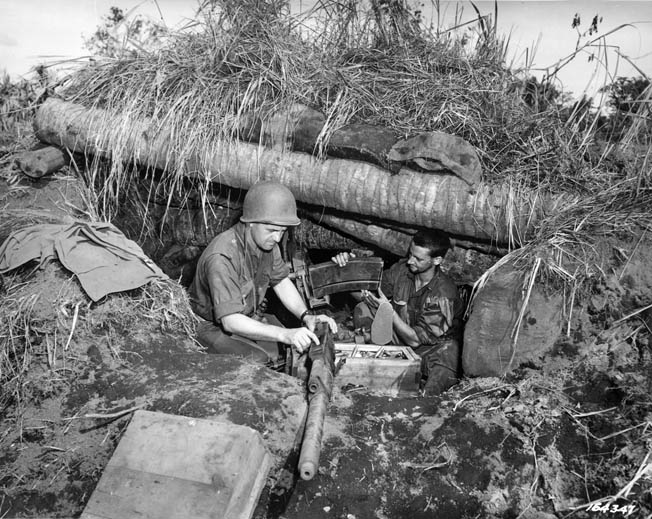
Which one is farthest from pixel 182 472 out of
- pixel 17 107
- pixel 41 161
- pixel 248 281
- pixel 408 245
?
pixel 17 107

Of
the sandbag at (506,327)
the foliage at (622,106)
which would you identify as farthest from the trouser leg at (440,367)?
the foliage at (622,106)

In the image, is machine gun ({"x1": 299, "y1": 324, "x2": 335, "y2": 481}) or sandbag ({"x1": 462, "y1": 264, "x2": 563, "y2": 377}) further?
sandbag ({"x1": 462, "y1": 264, "x2": 563, "y2": 377})

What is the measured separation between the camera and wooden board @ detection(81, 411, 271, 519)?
8.65 ft

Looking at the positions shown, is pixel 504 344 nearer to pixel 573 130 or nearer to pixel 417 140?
pixel 417 140

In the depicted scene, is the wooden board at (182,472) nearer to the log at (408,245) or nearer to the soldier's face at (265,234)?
the soldier's face at (265,234)

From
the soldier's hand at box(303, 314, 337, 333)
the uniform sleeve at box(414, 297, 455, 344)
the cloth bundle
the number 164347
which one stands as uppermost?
the cloth bundle

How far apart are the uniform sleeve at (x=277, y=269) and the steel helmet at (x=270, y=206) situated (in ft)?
1.74

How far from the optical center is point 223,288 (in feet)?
14.7

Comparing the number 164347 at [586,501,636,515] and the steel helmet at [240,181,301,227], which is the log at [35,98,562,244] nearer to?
the steel helmet at [240,181,301,227]

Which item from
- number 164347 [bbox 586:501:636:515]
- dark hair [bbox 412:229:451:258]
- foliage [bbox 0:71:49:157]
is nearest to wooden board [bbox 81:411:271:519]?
number 164347 [bbox 586:501:636:515]

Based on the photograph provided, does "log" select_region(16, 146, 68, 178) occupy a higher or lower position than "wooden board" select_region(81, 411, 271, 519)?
higher

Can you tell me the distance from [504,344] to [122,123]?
14.6 feet

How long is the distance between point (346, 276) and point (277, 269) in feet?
2.68

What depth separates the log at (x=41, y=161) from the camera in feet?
20.6
